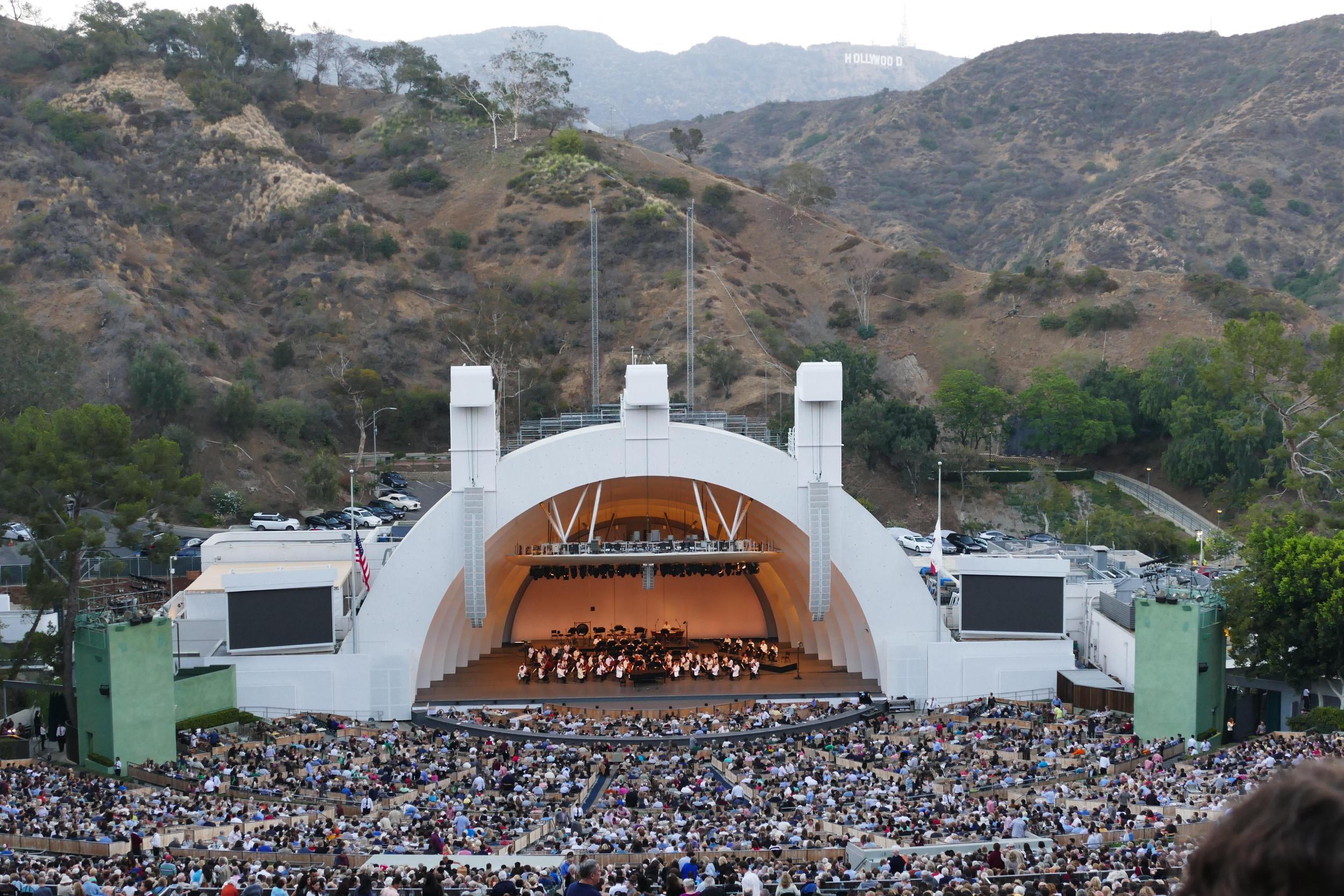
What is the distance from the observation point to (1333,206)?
4085 inches

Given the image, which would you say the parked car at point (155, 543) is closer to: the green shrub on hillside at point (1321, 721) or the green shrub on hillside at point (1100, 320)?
the green shrub on hillside at point (1321, 721)

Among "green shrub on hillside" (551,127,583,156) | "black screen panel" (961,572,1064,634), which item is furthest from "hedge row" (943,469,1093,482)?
"green shrub on hillside" (551,127,583,156)

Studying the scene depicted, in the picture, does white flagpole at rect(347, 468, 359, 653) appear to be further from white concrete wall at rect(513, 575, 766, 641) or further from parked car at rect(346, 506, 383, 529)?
parked car at rect(346, 506, 383, 529)

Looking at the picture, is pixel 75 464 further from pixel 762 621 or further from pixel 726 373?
pixel 726 373

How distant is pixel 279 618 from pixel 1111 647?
2219 cm

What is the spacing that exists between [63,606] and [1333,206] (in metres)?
99.3

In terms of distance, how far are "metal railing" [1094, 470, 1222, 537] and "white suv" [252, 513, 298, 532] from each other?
135 ft

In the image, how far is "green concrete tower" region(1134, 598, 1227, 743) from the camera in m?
30.1

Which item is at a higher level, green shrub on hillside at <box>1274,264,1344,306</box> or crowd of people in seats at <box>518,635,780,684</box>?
green shrub on hillside at <box>1274,264,1344,306</box>

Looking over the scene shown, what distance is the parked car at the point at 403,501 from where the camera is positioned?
61.0 meters

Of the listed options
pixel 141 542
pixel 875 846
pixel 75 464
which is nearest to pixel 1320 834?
pixel 875 846

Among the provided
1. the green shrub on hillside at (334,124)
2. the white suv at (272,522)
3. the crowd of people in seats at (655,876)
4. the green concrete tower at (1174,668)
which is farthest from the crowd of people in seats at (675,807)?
the green shrub on hillside at (334,124)

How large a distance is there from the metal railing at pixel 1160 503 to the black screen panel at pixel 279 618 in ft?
140

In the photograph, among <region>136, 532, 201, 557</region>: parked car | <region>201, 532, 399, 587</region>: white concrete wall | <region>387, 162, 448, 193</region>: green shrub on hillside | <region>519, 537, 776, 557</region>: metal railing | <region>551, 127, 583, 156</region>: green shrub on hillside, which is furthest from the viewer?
<region>551, 127, 583, 156</region>: green shrub on hillside
